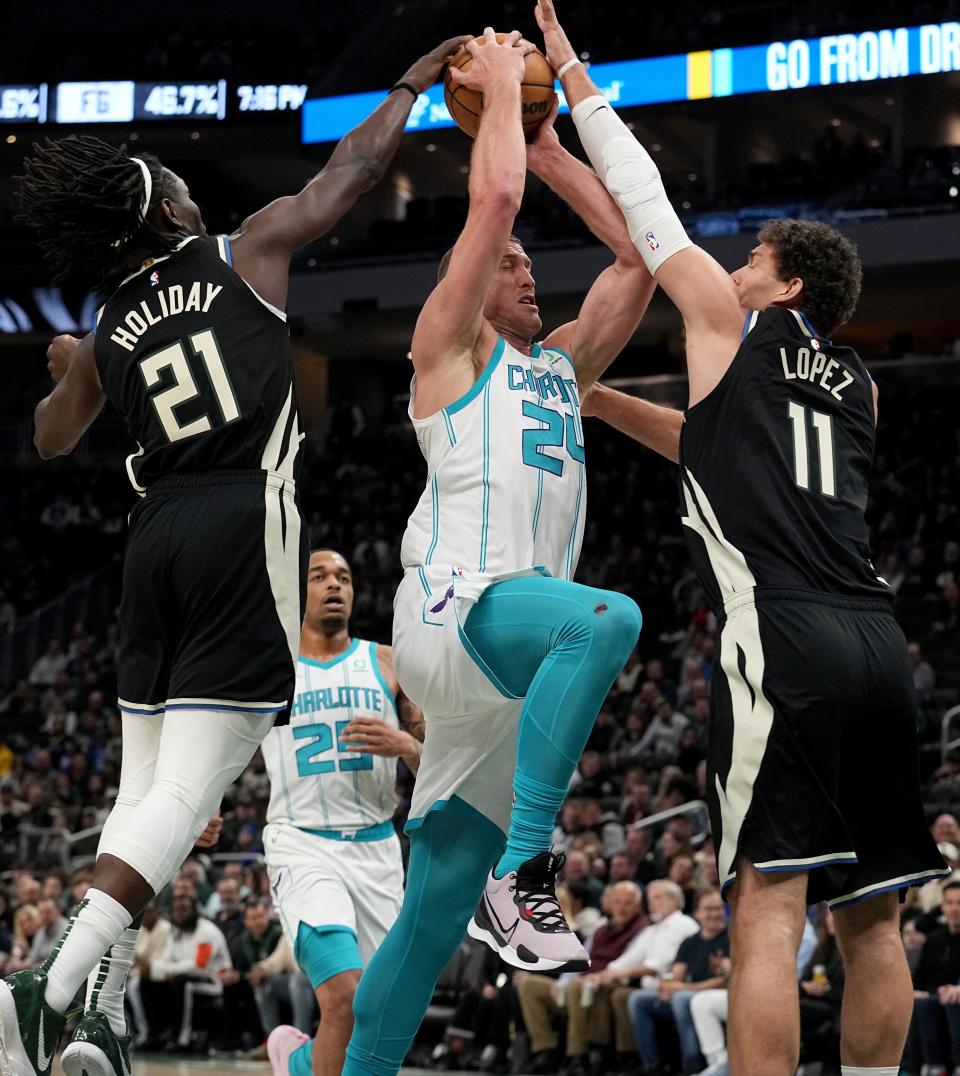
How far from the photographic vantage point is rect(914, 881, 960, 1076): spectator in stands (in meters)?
9.81

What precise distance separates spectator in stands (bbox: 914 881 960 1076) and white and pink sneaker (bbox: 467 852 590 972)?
20.5 ft

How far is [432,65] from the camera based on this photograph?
5.33 meters

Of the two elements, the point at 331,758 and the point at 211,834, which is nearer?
the point at 211,834

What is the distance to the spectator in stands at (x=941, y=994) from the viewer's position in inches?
386

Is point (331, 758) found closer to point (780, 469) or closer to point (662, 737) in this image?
point (780, 469)

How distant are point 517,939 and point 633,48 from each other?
2326 cm

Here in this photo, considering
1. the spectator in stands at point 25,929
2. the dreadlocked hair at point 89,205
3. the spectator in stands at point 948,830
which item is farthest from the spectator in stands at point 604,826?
the dreadlocked hair at point 89,205

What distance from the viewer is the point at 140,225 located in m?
4.79

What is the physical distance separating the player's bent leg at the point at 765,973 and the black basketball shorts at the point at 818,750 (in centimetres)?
7

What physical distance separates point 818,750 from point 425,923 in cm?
145

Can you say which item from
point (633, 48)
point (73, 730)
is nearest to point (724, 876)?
point (73, 730)

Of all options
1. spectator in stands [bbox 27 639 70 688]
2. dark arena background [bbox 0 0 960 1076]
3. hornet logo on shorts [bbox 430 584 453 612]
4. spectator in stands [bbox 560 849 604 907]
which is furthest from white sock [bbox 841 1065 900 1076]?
spectator in stands [bbox 27 639 70 688]

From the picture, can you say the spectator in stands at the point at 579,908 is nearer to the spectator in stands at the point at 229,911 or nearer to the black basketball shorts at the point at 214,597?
the spectator in stands at the point at 229,911

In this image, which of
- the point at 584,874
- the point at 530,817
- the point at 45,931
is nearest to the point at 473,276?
the point at 530,817
